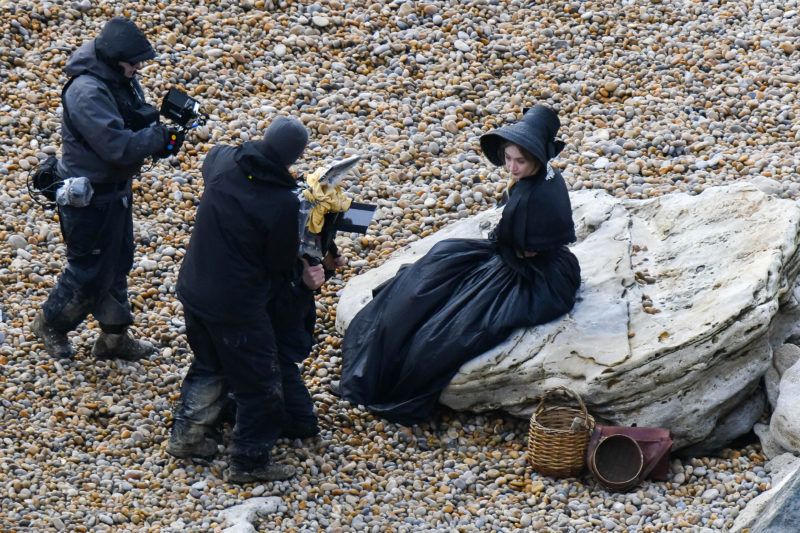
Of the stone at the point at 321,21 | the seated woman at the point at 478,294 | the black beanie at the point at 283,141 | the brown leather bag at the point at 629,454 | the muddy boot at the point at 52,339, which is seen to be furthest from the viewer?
the stone at the point at 321,21

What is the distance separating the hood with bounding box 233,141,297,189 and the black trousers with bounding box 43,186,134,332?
131 cm

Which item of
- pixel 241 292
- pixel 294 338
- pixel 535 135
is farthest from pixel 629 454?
pixel 241 292

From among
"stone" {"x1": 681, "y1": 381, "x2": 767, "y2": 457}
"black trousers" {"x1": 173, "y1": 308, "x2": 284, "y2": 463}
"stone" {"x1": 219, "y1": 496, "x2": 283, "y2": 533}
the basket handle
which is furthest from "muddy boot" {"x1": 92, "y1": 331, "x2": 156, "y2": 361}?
"stone" {"x1": 681, "y1": 381, "x2": 767, "y2": 457}

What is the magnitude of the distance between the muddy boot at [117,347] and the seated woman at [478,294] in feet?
4.04

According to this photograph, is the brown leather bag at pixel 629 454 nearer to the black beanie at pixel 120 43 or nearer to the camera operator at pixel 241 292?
the camera operator at pixel 241 292

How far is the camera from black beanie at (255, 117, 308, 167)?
547cm

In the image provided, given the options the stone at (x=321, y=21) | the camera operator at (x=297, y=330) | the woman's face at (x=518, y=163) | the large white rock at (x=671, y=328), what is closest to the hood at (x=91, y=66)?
the camera operator at (x=297, y=330)

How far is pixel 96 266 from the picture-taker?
21.6 feet

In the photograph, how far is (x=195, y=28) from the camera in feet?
33.0

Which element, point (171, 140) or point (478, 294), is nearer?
point (171, 140)

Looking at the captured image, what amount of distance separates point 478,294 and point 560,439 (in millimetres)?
974

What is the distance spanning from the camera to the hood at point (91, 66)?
6.34 m

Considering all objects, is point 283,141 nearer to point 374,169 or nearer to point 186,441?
point 186,441

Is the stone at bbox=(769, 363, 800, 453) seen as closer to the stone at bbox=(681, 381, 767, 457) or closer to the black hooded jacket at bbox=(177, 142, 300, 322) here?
the stone at bbox=(681, 381, 767, 457)
